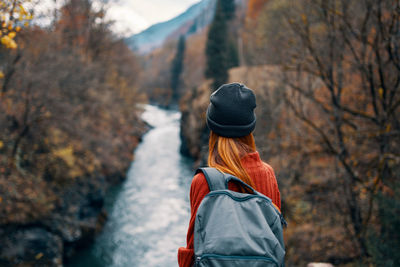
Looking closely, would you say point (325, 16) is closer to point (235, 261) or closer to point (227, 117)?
point (227, 117)

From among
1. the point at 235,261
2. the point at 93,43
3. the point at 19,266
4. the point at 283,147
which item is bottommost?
the point at 19,266

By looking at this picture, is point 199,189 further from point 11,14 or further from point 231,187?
point 11,14

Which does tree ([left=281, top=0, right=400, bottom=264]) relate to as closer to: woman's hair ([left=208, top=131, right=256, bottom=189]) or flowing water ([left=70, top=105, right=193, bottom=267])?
woman's hair ([left=208, top=131, right=256, bottom=189])

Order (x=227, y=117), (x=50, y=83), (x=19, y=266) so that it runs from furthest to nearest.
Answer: (x=50, y=83) → (x=19, y=266) → (x=227, y=117)

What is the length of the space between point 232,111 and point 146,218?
1257 cm

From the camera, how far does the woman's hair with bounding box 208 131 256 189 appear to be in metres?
1.73

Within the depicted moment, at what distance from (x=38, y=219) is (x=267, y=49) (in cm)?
922

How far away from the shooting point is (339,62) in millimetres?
5664

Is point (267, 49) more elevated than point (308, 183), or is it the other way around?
point (267, 49)

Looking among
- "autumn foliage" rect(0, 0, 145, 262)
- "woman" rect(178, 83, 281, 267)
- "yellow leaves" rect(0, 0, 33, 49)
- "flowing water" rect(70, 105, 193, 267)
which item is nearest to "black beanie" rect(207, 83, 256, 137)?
"woman" rect(178, 83, 281, 267)

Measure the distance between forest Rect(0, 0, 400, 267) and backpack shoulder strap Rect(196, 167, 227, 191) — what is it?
9.97ft

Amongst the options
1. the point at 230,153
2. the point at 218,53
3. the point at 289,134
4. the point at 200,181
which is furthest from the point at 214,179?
the point at 218,53

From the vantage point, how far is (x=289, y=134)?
1155 centimetres

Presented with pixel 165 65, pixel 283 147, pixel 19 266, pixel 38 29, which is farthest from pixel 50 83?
pixel 165 65
